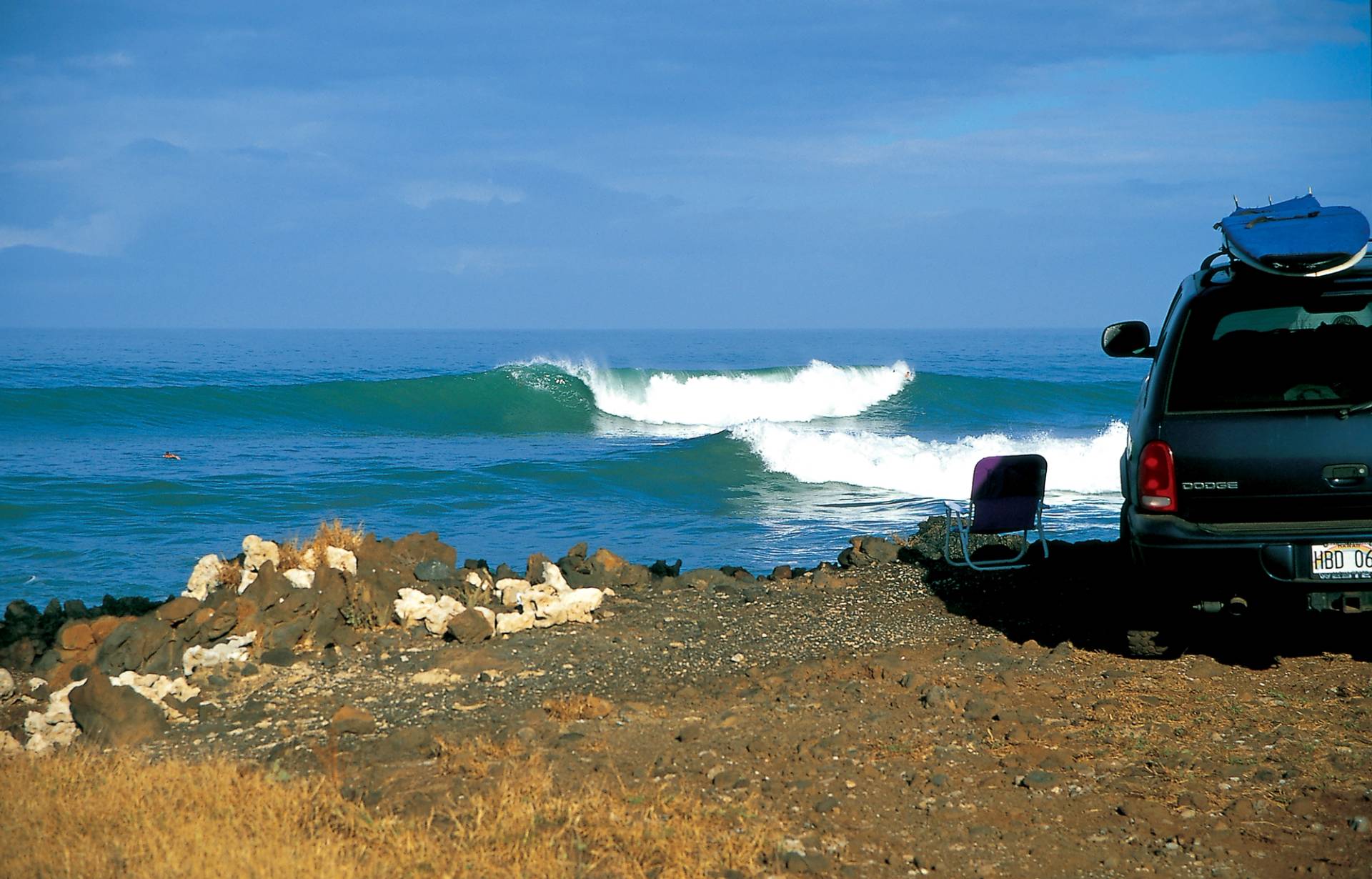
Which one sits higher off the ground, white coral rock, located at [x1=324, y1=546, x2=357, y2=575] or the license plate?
the license plate

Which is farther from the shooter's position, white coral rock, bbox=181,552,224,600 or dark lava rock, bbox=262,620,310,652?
white coral rock, bbox=181,552,224,600

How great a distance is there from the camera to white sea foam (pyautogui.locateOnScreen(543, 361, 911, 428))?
3991 centimetres

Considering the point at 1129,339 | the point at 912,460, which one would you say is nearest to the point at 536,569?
the point at 1129,339

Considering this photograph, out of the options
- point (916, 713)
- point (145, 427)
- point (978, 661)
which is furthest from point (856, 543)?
point (145, 427)

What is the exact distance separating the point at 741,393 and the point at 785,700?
123 feet

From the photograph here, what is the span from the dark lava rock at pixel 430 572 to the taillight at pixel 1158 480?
480 centimetres

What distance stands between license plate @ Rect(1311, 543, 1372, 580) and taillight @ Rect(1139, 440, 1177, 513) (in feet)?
2.09

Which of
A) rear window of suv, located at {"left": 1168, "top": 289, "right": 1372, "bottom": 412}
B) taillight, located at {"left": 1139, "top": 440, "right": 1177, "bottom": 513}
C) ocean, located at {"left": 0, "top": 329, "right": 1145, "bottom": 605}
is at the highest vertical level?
rear window of suv, located at {"left": 1168, "top": 289, "right": 1372, "bottom": 412}

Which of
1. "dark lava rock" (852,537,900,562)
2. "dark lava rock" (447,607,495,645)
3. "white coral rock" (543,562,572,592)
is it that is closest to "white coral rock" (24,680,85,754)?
"dark lava rock" (447,607,495,645)

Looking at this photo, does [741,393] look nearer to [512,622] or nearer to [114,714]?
[512,622]

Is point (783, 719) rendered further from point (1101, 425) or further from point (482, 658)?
point (1101, 425)

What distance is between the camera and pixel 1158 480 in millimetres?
5320

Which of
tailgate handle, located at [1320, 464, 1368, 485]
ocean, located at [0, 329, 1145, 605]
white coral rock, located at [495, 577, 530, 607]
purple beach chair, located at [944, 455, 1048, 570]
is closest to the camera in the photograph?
tailgate handle, located at [1320, 464, 1368, 485]

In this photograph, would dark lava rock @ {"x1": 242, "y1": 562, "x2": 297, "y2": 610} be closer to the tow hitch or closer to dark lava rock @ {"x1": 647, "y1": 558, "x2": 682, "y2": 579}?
dark lava rock @ {"x1": 647, "y1": 558, "x2": 682, "y2": 579}
